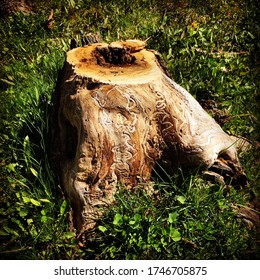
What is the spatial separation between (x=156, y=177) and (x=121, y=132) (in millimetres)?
488

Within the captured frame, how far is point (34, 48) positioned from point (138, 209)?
3159mm

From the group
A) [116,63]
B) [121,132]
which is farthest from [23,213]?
[116,63]

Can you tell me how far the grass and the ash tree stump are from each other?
13 centimetres

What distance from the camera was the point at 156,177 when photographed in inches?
121

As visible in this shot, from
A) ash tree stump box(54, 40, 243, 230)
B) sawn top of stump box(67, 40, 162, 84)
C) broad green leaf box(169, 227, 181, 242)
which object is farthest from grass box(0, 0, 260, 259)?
sawn top of stump box(67, 40, 162, 84)

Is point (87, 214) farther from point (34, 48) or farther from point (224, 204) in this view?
point (34, 48)

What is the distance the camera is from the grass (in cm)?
269

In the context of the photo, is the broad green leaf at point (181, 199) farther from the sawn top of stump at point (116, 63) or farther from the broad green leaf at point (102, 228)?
the sawn top of stump at point (116, 63)

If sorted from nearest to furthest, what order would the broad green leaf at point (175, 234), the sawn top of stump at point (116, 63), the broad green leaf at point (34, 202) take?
the broad green leaf at point (175, 234), the broad green leaf at point (34, 202), the sawn top of stump at point (116, 63)

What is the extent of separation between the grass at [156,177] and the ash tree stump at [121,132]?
0.43 ft

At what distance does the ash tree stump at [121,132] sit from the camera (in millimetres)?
2818

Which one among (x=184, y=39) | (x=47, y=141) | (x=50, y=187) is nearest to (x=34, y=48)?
(x=184, y=39)

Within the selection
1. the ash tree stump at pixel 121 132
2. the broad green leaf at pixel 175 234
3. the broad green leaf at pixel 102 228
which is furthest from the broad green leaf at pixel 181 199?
the broad green leaf at pixel 102 228

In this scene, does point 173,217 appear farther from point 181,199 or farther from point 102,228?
point 102,228
